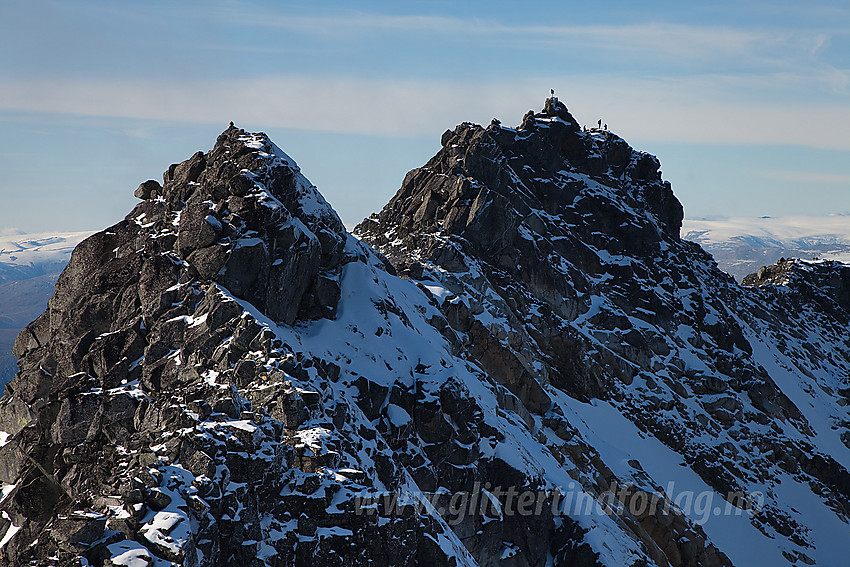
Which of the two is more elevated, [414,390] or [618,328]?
[618,328]

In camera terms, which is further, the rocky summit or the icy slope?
the icy slope

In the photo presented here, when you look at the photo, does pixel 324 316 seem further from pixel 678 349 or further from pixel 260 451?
pixel 678 349

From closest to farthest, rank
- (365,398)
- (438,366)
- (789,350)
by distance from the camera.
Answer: (365,398), (438,366), (789,350)

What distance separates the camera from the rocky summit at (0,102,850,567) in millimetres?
40469

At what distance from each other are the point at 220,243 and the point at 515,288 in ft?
169

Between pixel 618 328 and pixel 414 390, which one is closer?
pixel 414 390

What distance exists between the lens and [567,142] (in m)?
123

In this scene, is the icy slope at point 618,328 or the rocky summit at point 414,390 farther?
the icy slope at point 618,328

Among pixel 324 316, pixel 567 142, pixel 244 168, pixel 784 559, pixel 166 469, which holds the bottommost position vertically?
pixel 784 559

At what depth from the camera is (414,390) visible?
198 feet

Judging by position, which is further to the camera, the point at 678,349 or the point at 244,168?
the point at 678,349

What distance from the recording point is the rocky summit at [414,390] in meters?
40.5

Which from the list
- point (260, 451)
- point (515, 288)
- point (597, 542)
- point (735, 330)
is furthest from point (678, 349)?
point (260, 451)

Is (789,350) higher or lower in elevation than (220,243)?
lower
